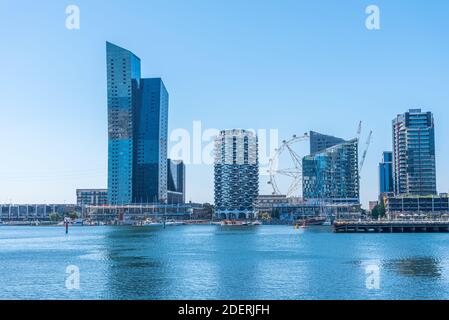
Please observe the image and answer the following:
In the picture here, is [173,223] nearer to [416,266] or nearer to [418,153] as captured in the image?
[418,153]

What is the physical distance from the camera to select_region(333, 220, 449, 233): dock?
4365 inches

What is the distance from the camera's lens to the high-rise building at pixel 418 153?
17538 cm

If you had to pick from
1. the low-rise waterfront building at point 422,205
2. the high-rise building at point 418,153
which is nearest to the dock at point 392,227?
the low-rise waterfront building at point 422,205

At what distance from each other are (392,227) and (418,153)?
73.8 m

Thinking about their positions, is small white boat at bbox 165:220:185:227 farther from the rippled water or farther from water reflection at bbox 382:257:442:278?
water reflection at bbox 382:257:442:278

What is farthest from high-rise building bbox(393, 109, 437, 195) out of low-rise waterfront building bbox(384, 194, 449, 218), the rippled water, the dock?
the rippled water

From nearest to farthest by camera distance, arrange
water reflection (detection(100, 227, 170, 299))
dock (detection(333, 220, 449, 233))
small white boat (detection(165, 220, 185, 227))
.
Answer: water reflection (detection(100, 227, 170, 299))
dock (detection(333, 220, 449, 233))
small white boat (detection(165, 220, 185, 227))

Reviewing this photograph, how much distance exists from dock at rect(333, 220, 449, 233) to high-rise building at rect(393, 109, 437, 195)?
64180mm

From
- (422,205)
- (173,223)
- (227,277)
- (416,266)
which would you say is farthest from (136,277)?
(173,223)

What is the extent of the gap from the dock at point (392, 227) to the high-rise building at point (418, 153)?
64180mm

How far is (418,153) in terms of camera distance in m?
177
